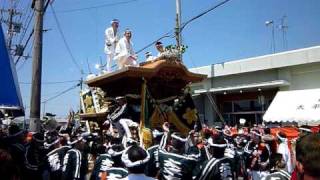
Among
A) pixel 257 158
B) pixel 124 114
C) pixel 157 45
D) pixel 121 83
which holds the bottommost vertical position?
pixel 257 158

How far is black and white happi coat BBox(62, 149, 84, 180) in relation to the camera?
703 cm

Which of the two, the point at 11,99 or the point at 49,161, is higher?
the point at 11,99

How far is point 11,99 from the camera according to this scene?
17.8 feet

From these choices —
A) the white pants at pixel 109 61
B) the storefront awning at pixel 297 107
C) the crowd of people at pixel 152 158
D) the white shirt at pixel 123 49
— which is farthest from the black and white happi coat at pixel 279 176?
the storefront awning at pixel 297 107

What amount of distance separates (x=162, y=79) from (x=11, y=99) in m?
5.44

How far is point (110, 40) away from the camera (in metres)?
11.2

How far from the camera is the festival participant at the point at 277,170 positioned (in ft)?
16.5

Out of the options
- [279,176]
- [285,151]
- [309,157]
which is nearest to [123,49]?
[285,151]

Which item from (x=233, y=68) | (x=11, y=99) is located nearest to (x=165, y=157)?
(x=11, y=99)

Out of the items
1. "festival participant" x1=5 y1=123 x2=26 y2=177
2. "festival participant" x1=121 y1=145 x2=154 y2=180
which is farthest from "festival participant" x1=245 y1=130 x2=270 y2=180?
"festival participant" x1=5 y1=123 x2=26 y2=177

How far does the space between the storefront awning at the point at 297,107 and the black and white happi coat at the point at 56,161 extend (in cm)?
867

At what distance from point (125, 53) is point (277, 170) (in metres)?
6.27

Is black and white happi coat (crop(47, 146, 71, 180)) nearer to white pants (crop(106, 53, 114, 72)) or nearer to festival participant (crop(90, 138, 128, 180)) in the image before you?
festival participant (crop(90, 138, 128, 180))

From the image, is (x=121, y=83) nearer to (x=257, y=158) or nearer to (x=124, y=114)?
(x=124, y=114)
